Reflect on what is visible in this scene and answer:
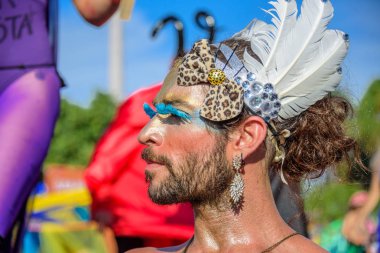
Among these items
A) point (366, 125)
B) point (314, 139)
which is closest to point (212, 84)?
point (314, 139)

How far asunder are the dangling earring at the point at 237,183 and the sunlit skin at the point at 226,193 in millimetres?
18

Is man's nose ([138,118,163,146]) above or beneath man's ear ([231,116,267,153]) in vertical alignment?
beneath

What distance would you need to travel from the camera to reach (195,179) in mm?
2029

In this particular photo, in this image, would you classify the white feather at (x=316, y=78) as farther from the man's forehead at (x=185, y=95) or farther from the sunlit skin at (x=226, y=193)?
the man's forehead at (x=185, y=95)

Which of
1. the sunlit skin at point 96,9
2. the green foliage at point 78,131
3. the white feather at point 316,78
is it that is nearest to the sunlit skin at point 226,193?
the white feather at point 316,78

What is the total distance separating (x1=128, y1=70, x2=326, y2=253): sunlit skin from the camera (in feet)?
6.71

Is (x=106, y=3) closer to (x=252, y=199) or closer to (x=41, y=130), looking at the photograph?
(x=41, y=130)

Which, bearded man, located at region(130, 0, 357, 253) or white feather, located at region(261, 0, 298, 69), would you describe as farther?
white feather, located at region(261, 0, 298, 69)

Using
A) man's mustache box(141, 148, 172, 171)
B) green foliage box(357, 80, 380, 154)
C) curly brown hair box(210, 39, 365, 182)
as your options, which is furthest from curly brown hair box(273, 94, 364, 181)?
man's mustache box(141, 148, 172, 171)

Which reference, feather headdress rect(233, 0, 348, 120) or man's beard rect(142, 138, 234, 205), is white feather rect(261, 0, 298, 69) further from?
man's beard rect(142, 138, 234, 205)

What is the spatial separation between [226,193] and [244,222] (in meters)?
0.10

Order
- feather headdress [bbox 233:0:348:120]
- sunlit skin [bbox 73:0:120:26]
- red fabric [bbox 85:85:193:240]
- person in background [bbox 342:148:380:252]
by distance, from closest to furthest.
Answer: feather headdress [bbox 233:0:348:120]
sunlit skin [bbox 73:0:120:26]
red fabric [bbox 85:85:193:240]
person in background [bbox 342:148:380:252]

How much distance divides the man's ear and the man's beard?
0.06 meters

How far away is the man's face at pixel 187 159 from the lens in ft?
6.65
